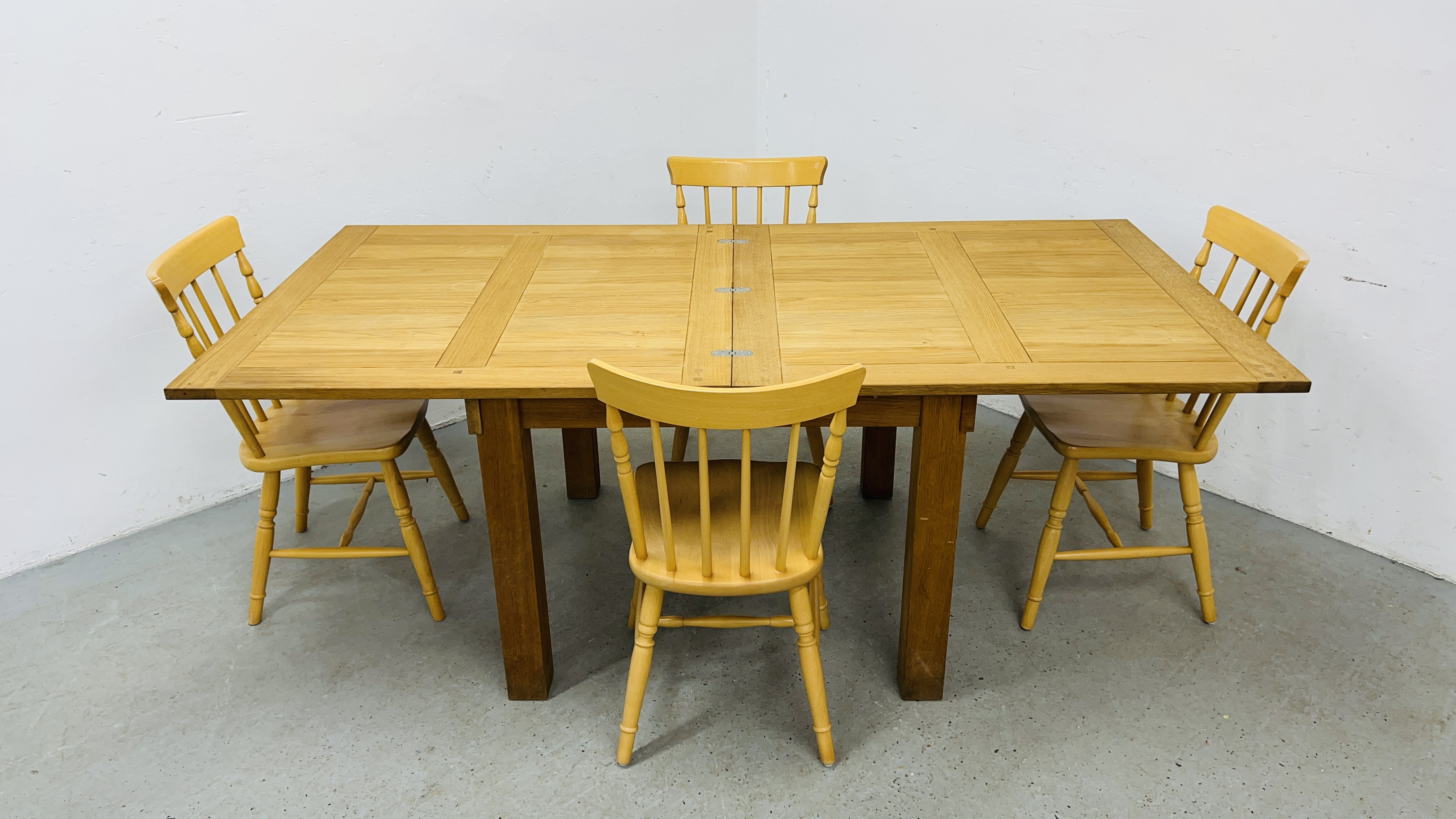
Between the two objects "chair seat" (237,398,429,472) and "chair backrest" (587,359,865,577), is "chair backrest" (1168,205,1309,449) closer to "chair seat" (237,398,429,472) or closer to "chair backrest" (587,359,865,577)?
"chair backrest" (587,359,865,577)

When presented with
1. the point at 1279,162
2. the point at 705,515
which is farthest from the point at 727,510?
the point at 1279,162

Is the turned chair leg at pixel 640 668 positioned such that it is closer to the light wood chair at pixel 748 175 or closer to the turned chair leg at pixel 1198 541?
the light wood chair at pixel 748 175

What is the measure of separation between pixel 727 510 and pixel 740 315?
38 centimetres

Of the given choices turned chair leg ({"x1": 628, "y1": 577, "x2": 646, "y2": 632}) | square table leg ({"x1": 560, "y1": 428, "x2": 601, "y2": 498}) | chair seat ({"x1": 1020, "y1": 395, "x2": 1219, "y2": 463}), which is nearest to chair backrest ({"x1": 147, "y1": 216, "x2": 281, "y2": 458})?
square table leg ({"x1": 560, "y1": 428, "x2": 601, "y2": 498})

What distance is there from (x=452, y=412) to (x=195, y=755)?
1517 millimetres

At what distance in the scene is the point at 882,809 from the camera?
1783mm

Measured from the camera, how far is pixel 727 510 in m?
1.86

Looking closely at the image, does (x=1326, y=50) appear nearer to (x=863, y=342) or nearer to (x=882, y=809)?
(x=863, y=342)

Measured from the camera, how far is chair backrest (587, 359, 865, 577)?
1.46m

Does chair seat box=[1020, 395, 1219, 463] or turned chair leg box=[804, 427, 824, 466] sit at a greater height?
chair seat box=[1020, 395, 1219, 463]

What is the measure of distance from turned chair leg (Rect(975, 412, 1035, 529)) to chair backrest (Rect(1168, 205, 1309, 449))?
0.33 m

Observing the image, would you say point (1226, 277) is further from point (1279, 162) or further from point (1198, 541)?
point (1198, 541)

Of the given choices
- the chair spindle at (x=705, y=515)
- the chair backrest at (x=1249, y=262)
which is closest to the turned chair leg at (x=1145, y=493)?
the chair backrest at (x=1249, y=262)

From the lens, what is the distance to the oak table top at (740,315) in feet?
5.46
